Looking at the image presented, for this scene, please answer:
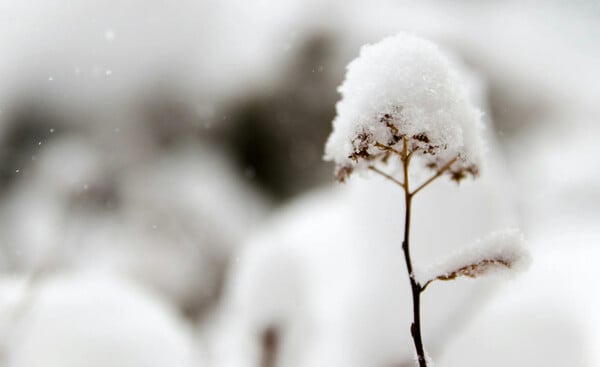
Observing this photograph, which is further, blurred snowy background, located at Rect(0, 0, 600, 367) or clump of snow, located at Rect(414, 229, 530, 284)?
blurred snowy background, located at Rect(0, 0, 600, 367)

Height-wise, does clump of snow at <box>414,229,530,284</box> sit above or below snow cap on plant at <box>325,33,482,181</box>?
below

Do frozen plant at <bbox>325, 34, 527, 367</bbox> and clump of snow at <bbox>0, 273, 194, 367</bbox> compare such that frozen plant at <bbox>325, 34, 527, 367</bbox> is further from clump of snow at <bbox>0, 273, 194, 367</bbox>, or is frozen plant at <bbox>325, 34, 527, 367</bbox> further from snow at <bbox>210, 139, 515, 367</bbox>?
clump of snow at <bbox>0, 273, 194, 367</bbox>

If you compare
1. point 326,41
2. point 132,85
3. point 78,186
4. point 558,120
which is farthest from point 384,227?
point 132,85

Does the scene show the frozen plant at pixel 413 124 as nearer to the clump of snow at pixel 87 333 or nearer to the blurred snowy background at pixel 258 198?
the blurred snowy background at pixel 258 198

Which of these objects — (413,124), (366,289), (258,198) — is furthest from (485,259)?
(258,198)

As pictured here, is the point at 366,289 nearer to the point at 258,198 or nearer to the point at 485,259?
the point at 485,259

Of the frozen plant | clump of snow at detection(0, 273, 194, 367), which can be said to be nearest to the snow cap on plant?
the frozen plant

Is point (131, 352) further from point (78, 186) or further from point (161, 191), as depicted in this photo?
point (161, 191)
